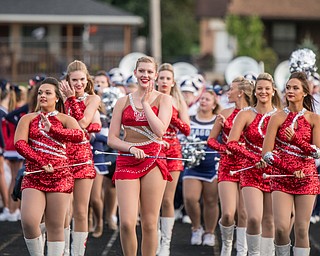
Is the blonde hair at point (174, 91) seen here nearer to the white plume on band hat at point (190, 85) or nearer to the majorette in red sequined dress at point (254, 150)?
the majorette in red sequined dress at point (254, 150)

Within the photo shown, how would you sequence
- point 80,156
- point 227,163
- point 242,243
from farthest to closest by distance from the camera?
point 242,243 → point 227,163 → point 80,156

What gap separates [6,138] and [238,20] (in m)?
28.1

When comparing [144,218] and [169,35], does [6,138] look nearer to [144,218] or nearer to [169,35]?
[144,218]

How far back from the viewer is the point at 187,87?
1455cm

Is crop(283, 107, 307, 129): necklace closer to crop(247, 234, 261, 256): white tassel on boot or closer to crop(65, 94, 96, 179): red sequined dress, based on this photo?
crop(247, 234, 261, 256): white tassel on boot

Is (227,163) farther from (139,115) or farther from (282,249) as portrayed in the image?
(139,115)

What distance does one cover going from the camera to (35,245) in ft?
30.3

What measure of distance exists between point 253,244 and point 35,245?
7.47 ft

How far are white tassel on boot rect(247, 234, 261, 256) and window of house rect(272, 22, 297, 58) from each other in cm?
3951

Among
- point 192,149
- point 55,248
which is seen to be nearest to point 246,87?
point 192,149

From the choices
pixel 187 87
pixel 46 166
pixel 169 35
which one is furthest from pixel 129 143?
pixel 169 35

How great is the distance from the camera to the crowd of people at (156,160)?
9234mm

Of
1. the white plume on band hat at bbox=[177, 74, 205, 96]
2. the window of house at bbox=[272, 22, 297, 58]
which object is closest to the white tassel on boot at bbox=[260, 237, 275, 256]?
the white plume on band hat at bbox=[177, 74, 205, 96]

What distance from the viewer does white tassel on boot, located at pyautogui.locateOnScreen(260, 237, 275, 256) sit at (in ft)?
32.7
